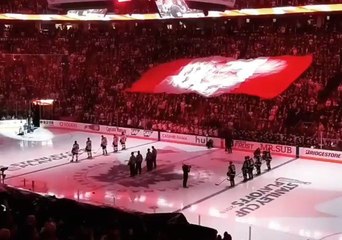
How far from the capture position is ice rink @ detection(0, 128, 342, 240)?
1612 centimetres

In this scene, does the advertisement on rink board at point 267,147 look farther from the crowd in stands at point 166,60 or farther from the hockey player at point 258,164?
the hockey player at point 258,164

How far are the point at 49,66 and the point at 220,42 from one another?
14.6 meters

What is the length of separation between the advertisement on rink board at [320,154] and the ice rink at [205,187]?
0.67 m

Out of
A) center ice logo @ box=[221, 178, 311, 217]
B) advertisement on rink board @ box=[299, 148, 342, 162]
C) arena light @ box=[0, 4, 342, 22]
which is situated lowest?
center ice logo @ box=[221, 178, 311, 217]

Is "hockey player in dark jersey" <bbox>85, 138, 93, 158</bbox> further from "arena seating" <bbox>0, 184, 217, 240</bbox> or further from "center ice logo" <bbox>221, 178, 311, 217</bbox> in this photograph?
"arena seating" <bbox>0, 184, 217, 240</bbox>

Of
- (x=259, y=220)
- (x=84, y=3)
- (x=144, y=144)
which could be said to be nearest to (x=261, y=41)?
(x=144, y=144)

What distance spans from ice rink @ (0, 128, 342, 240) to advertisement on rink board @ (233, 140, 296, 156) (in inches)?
29.5

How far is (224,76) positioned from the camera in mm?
34844

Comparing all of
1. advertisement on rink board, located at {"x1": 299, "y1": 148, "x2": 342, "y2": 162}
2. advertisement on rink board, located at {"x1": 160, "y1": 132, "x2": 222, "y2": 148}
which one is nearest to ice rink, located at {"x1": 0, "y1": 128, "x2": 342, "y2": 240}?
advertisement on rink board, located at {"x1": 299, "y1": 148, "x2": 342, "y2": 162}

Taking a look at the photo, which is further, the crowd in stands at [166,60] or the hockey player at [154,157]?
the crowd in stands at [166,60]

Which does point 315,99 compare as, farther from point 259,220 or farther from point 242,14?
point 259,220

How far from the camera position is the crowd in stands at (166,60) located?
99.6 ft

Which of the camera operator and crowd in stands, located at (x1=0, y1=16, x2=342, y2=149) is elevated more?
crowd in stands, located at (x1=0, y1=16, x2=342, y2=149)

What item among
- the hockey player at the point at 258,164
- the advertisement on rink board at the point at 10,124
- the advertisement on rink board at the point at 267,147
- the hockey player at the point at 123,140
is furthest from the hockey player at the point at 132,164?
the advertisement on rink board at the point at 10,124
